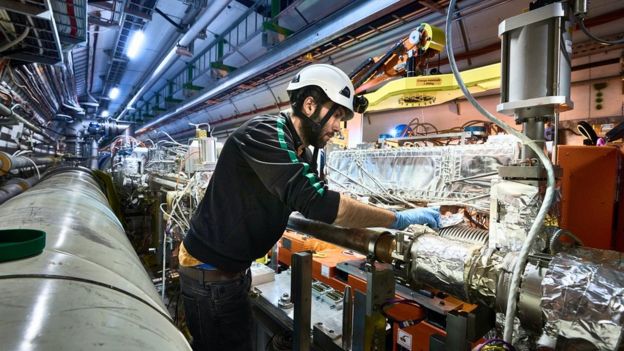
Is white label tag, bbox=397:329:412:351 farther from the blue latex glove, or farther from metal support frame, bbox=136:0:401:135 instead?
metal support frame, bbox=136:0:401:135

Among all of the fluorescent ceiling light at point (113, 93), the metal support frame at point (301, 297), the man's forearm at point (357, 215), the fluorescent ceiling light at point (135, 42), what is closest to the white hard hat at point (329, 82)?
the man's forearm at point (357, 215)

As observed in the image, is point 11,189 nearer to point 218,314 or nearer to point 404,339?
point 218,314

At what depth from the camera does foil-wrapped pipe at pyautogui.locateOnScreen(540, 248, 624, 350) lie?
498 millimetres

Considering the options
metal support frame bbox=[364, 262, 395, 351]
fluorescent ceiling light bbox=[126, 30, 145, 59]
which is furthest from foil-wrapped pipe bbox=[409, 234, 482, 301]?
fluorescent ceiling light bbox=[126, 30, 145, 59]

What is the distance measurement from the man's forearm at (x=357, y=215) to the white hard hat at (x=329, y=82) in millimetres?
420

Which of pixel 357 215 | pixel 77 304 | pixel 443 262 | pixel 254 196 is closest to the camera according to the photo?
pixel 77 304

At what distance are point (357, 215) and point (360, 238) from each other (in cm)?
7

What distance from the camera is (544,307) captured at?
0.56 metres

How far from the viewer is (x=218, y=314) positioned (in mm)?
1241

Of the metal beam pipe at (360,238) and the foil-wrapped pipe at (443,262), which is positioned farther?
the metal beam pipe at (360,238)

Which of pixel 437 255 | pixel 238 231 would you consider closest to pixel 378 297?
pixel 437 255

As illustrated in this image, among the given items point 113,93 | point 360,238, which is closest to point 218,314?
point 360,238

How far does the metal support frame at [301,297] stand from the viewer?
1011mm

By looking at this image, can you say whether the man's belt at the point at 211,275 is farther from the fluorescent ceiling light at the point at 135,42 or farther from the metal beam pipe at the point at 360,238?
the fluorescent ceiling light at the point at 135,42
